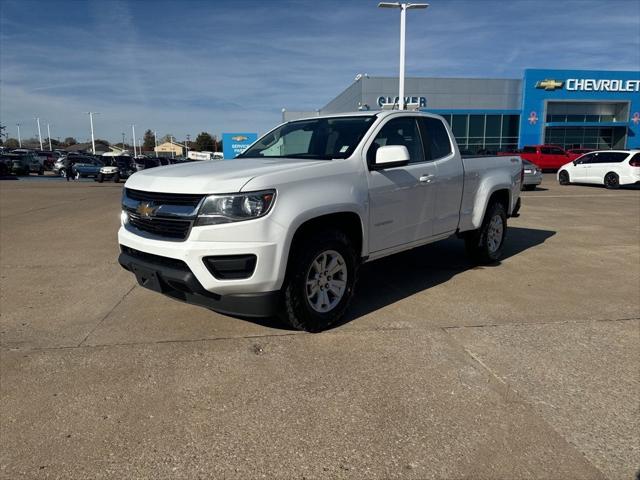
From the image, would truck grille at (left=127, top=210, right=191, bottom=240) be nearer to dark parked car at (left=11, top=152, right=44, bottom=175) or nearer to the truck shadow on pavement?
the truck shadow on pavement

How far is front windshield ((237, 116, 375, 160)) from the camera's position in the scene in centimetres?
441

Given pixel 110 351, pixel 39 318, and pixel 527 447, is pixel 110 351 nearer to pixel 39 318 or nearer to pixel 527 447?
pixel 39 318

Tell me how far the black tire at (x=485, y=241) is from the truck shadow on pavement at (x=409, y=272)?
0.44ft

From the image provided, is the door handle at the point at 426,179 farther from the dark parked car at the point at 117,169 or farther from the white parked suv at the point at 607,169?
the dark parked car at the point at 117,169

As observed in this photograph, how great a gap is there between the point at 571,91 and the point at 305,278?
46082 millimetres

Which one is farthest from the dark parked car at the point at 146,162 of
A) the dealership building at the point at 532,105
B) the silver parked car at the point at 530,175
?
the silver parked car at the point at 530,175

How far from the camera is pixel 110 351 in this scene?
11.9 feet

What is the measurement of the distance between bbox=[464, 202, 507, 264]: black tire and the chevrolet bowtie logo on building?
134 ft

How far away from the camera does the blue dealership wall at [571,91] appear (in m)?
41.4

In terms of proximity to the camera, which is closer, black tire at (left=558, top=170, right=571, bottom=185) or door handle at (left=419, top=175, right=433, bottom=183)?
door handle at (left=419, top=175, right=433, bottom=183)

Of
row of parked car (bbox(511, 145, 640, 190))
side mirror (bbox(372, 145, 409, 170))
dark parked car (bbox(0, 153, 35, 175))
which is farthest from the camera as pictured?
dark parked car (bbox(0, 153, 35, 175))

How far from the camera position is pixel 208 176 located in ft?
11.6

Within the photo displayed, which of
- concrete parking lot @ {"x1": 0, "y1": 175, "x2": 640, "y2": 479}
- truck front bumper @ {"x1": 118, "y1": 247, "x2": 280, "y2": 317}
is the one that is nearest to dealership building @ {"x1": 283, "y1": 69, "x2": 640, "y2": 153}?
concrete parking lot @ {"x1": 0, "y1": 175, "x2": 640, "y2": 479}

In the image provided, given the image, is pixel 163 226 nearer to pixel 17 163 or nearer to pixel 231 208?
pixel 231 208
